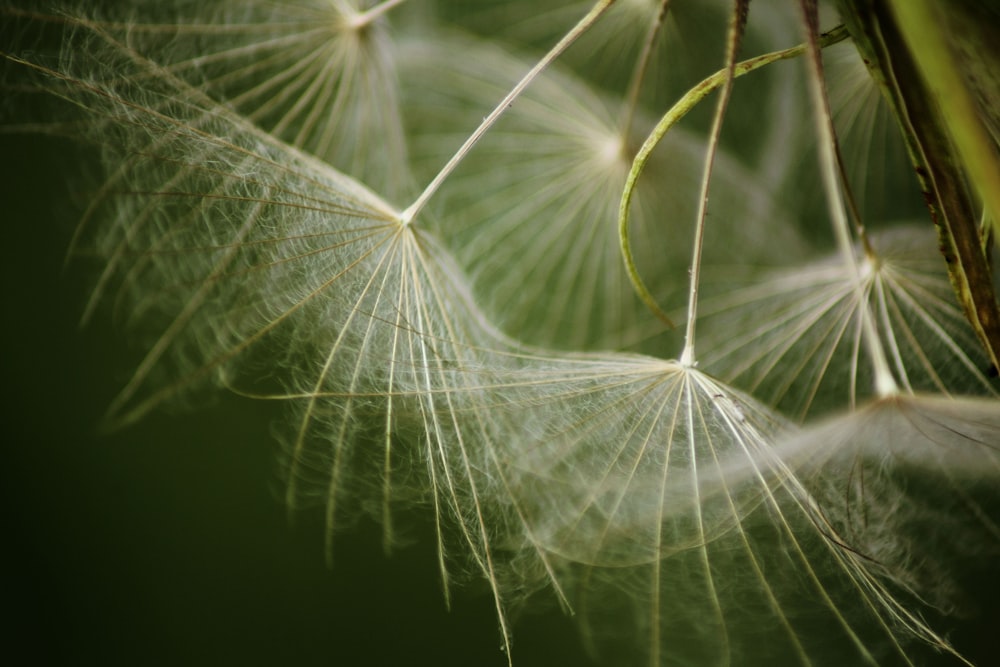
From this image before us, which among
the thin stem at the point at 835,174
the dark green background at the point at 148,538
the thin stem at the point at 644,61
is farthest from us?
the dark green background at the point at 148,538

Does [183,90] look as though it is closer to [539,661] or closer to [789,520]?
[789,520]

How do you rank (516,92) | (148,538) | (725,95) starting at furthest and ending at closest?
(148,538), (516,92), (725,95)

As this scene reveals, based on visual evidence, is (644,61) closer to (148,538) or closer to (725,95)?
(725,95)

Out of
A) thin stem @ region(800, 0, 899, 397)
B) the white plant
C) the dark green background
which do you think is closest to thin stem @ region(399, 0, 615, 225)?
the white plant

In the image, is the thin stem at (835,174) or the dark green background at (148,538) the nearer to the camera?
the thin stem at (835,174)

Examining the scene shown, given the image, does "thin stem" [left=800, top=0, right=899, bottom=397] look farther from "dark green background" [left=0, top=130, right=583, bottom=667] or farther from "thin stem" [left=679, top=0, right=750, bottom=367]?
"dark green background" [left=0, top=130, right=583, bottom=667]

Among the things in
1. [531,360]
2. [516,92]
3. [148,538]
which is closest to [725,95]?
[516,92]

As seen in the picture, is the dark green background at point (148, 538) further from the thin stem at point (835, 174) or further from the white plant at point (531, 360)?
the thin stem at point (835, 174)

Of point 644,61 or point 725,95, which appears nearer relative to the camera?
point 725,95

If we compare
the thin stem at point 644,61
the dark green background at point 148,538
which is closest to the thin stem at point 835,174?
the thin stem at point 644,61

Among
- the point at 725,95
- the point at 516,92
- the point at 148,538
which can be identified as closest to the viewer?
the point at 725,95

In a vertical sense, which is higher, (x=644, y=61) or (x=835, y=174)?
(x=644, y=61)
